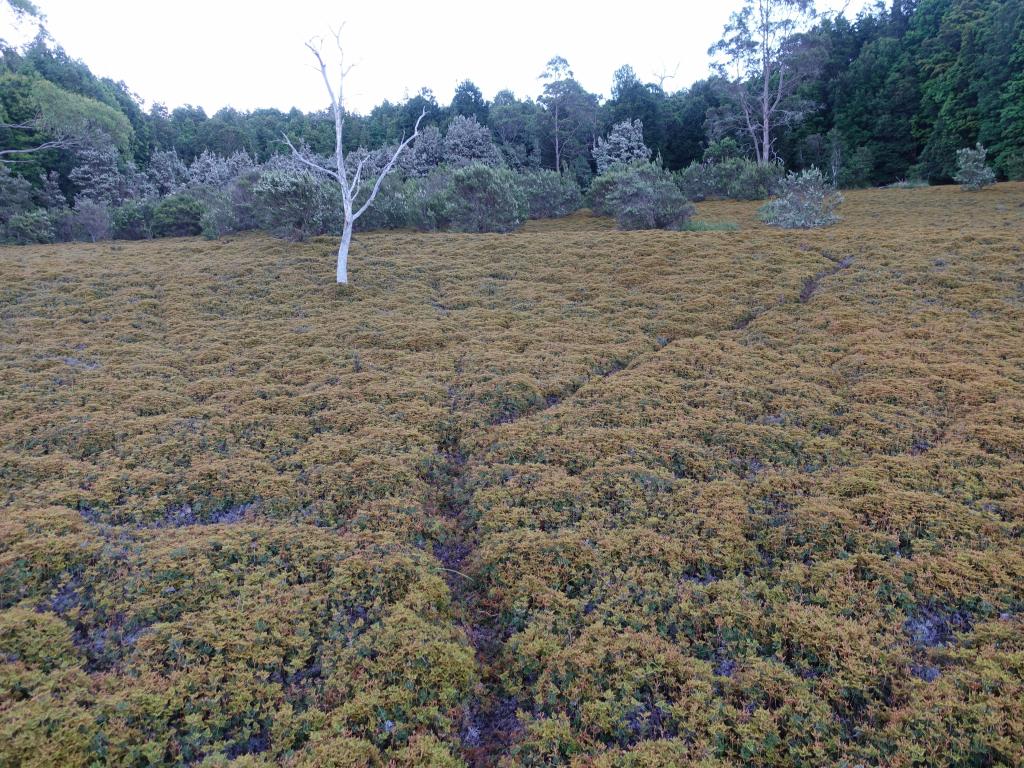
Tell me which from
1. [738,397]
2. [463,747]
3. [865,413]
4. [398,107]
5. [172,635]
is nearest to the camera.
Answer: [463,747]

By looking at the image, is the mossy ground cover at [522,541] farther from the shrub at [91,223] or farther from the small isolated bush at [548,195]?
the small isolated bush at [548,195]

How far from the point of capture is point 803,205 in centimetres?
2466

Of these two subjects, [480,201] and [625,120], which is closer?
[480,201]

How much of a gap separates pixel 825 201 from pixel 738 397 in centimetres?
2206

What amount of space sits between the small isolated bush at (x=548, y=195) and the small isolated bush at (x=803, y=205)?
12.4m

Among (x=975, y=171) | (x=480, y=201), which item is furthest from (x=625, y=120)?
(x=480, y=201)

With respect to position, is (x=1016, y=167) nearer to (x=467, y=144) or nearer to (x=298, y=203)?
(x=467, y=144)

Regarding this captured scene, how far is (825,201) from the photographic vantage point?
1045 inches

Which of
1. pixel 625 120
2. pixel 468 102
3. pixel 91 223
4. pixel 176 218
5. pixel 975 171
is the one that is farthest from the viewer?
pixel 468 102

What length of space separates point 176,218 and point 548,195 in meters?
21.4

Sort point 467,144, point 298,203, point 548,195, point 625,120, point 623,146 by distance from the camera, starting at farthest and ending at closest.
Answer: point 625,120 → point 623,146 → point 467,144 → point 548,195 → point 298,203

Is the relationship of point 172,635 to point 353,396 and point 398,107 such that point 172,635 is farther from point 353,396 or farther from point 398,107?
point 398,107

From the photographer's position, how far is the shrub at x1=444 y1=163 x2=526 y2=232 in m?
26.5

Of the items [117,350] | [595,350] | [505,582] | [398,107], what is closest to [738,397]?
[595,350]
